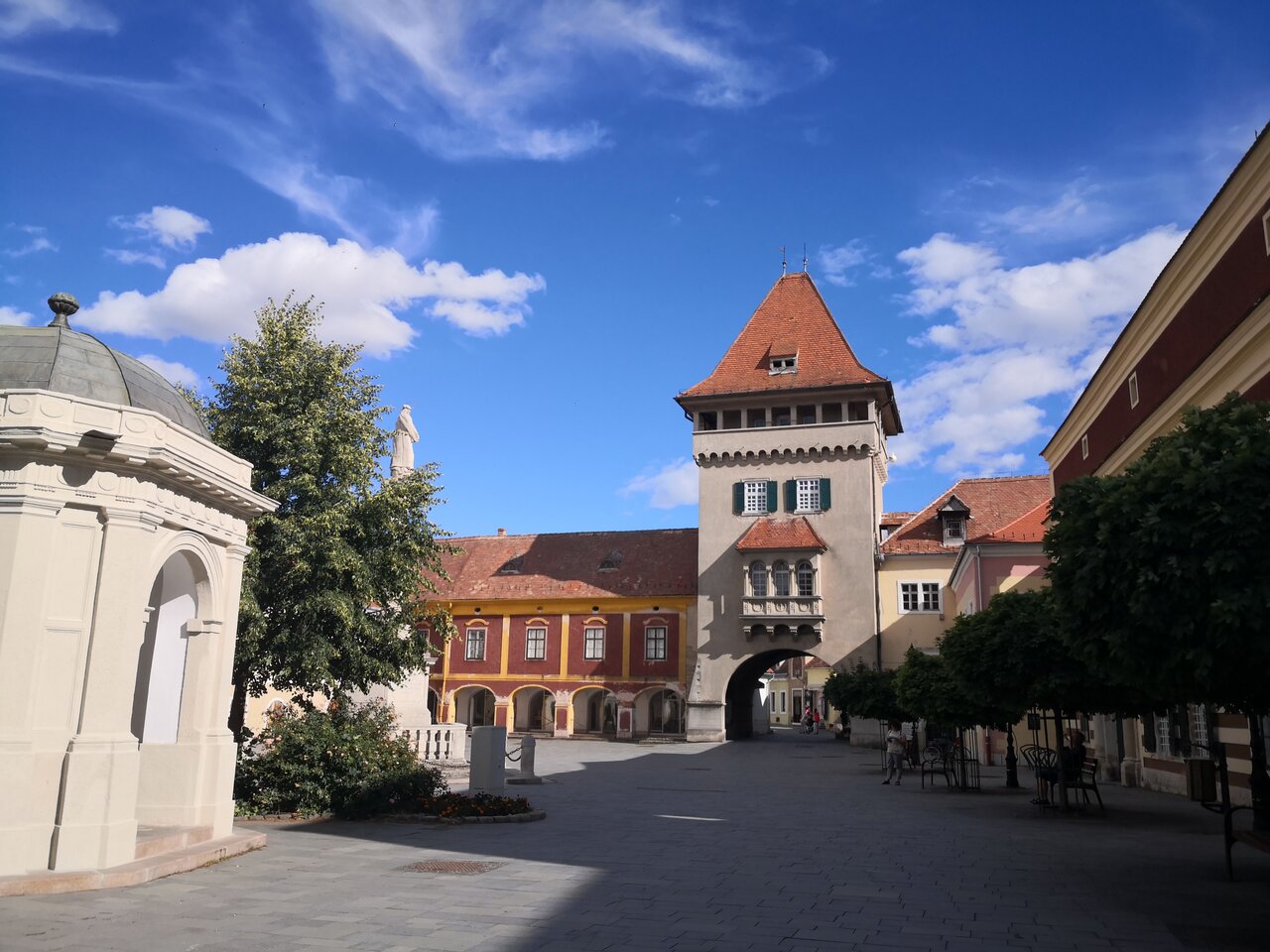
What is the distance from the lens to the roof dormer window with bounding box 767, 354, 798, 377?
52.8m

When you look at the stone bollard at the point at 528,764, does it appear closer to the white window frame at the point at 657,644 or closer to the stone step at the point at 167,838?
the stone step at the point at 167,838

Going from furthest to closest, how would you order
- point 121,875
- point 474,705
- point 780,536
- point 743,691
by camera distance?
point 474,705, point 743,691, point 780,536, point 121,875

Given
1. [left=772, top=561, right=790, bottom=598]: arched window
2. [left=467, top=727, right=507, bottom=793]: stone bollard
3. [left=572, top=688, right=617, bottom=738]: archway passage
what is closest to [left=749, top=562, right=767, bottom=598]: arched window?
[left=772, top=561, right=790, bottom=598]: arched window

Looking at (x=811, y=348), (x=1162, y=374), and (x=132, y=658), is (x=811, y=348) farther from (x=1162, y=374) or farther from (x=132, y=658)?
(x=132, y=658)


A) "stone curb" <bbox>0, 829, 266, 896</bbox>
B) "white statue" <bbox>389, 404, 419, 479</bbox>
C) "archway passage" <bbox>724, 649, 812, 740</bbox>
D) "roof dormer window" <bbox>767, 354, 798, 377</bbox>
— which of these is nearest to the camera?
"stone curb" <bbox>0, 829, 266, 896</bbox>

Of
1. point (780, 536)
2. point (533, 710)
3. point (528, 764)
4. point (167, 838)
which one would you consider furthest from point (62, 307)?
point (533, 710)

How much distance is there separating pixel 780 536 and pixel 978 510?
33.1ft

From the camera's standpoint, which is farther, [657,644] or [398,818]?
[657,644]

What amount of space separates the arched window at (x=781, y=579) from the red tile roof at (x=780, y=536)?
1.11 meters

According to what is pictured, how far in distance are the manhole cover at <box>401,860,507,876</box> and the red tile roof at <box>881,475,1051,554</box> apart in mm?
39263

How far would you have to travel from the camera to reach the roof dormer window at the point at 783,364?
52.8m

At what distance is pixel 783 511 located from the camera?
50.8m

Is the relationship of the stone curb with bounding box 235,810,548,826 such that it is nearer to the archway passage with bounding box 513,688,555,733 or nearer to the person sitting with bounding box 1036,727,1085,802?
the person sitting with bounding box 1036,727,1085,802

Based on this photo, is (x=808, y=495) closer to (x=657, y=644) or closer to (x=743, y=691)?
(x=657, y=644)
